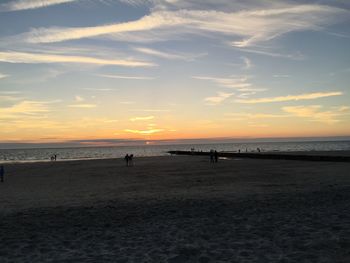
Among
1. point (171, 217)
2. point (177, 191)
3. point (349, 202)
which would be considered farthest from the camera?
point (177, 191)

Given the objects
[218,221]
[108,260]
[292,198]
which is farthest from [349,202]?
[108,260]

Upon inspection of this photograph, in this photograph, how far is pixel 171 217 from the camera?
12680 mm

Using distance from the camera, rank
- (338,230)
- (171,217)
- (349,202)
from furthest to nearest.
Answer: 1. (349,202)
2. (171,217)
3. (338,230)

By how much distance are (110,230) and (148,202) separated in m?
5.19

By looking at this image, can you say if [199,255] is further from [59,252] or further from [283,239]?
[59,252]

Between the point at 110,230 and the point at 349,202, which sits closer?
the point at 110,230

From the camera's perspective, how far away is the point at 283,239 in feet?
30.8

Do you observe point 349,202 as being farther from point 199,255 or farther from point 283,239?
point 199,255

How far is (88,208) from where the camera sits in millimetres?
15047

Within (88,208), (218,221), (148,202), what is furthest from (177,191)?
(218,221)

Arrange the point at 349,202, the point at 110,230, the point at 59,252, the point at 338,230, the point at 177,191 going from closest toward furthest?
the point at 59,252 < the point at 338,230 < the point at 110,230 < the point at 349,202 < the point at 177,191

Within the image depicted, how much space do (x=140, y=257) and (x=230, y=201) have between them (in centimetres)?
805

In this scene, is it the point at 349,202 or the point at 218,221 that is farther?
the point at 349,202

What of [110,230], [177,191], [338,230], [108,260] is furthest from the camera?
Result: [177,191]
